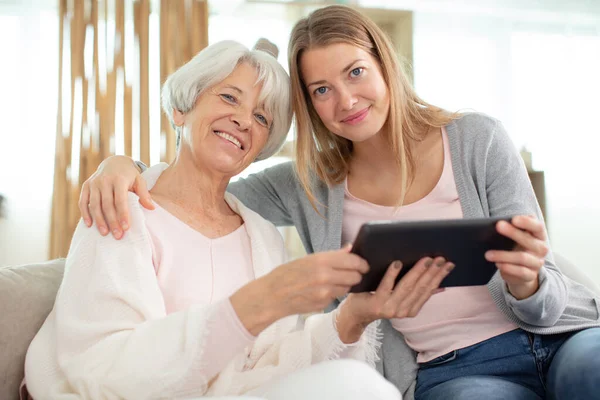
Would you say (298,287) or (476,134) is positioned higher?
(476,134)

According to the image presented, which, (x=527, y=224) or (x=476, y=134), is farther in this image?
(x=476, y=134)

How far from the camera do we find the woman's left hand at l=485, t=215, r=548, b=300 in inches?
40.3

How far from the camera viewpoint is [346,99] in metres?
1.55

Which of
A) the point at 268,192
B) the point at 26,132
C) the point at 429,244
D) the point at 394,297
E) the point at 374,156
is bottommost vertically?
the point at 394,297

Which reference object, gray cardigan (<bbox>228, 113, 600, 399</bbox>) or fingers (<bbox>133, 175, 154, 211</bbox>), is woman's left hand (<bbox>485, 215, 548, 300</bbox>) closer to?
gray cardigan (<bbox>228, 113, 600, 399</bbox>)

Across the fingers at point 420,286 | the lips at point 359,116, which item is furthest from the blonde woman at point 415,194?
the fingers at point 420,286

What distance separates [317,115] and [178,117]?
422mm

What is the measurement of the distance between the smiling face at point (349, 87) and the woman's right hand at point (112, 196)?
0.54m

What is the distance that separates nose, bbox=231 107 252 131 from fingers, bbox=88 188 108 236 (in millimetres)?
377

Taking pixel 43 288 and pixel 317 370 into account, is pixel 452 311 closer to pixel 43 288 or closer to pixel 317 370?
pixel 317 370

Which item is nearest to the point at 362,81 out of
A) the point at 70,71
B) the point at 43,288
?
the point at 43,288

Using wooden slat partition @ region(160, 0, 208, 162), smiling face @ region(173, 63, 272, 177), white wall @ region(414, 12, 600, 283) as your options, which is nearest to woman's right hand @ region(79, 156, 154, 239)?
smiling face @ region(173, 63, 272, 177)

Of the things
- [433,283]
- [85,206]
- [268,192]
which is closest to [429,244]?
[433,283]

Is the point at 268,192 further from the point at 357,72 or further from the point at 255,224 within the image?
the point at 357,72
